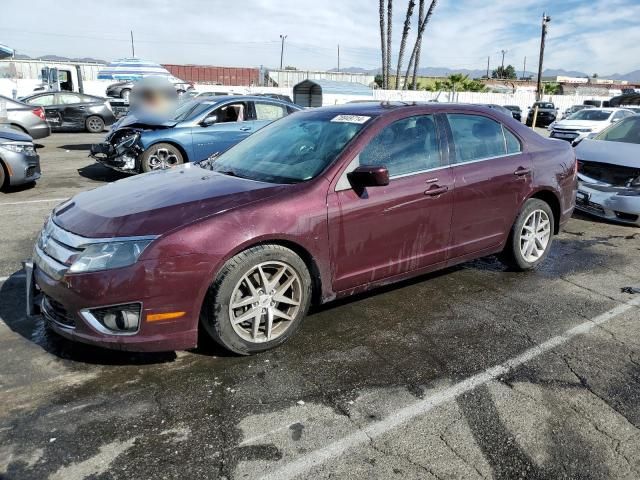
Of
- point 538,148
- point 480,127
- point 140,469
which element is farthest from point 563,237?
point 140,469

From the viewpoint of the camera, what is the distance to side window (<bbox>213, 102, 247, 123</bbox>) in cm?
919

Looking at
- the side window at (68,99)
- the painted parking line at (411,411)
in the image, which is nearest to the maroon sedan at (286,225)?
the painted parking line at (411,411)

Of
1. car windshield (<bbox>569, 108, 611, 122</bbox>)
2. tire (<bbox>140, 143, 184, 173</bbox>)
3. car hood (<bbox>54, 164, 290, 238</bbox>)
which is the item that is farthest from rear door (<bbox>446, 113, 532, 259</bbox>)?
car windshield (<bbox>569, 108, 611, 122</bbox>)

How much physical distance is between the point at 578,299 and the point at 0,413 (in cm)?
422

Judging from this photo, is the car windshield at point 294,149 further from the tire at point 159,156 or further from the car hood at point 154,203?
the tire at point 159,156

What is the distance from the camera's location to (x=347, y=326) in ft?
12.3

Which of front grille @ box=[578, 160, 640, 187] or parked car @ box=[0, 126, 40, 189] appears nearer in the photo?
front grille @ box=[578, 160, 640, 187]

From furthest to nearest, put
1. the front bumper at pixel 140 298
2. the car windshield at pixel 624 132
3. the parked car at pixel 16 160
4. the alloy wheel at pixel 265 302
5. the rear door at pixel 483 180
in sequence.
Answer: the parked car at pixel 16 160 < the car windshield at pixel 624 132 < the rear door at pixel 483 180 < the alloy wheel at pixel 265 302 < the front bumper at pixel 140 298

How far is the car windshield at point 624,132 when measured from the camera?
24.9 ft

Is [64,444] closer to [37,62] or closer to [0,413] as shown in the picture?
[0,413]

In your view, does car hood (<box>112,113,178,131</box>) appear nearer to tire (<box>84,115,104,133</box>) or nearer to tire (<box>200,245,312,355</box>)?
tire (<box>200,245,312,355</box>)

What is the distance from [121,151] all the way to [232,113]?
6.68 ft

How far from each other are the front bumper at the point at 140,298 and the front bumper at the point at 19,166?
5.79 meters

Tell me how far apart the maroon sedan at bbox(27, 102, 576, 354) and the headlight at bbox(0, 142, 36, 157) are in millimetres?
5172
